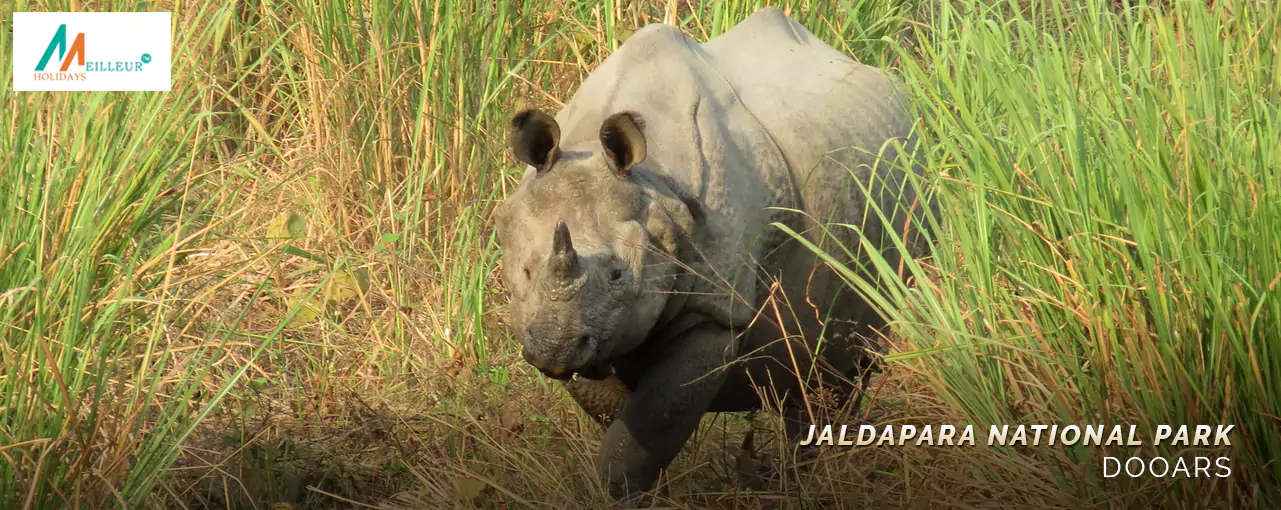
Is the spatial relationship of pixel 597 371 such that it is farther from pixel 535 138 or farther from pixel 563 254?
pixel 535 138

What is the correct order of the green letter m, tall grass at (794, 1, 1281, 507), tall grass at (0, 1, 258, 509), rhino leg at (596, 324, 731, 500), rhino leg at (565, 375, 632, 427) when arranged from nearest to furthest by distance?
tall grass at (794, 1, 1281, 507)
tall grass at (0, 1, 258, 509)
rhino leg at (596, 324, 731, 500)
rhino leg at (565, 375, 632, 427)
the green letter m

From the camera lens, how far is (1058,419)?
10.3ft

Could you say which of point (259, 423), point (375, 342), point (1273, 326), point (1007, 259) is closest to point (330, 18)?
point (375, 342)

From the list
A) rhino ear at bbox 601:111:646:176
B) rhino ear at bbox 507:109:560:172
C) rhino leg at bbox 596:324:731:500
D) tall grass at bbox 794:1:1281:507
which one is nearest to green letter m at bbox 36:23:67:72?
rhino ear at bbox 507:109:560:172

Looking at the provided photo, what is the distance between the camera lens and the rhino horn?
3.40 meters

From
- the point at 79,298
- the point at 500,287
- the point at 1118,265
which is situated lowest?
the point at 500,287

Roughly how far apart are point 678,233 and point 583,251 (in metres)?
0.27

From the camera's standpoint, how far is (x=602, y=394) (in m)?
4.05

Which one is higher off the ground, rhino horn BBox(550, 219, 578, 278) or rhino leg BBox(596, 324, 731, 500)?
rhino horn BBox(550, 219, 578, 278)

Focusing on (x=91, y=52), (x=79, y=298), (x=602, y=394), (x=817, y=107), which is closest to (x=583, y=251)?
(x=602, y=394)

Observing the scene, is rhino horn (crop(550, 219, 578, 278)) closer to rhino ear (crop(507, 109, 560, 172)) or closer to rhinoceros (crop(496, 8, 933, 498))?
rhinoceros (crop(496, 8, 933, 498))

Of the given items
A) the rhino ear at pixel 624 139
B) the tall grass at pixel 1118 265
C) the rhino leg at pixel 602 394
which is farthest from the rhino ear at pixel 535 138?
the tall grass at pixel 1118 265

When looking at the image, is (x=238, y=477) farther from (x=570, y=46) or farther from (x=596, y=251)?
(x=570, y=46)

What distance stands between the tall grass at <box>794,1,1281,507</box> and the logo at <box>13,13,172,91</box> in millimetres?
2456
